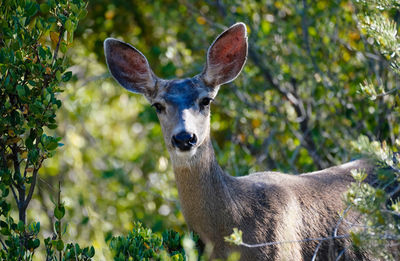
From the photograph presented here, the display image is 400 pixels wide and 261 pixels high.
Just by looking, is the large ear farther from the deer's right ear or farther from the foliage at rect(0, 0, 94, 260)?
the foliage at rect(0, 0, 94, 260)

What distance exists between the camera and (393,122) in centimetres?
664

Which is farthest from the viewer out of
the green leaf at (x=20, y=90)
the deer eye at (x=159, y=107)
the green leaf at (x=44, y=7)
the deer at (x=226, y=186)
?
the deer eye at (x=159, y=107)

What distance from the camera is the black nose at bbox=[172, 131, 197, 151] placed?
4.36m

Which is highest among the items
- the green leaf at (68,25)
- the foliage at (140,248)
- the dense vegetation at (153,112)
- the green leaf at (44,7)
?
the green leaf at (44,7)

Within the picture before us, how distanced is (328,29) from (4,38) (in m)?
4.04

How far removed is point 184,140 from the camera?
4.36 meters

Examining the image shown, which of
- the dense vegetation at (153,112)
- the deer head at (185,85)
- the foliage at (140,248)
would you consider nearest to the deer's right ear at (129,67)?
the deer head at (185,85)

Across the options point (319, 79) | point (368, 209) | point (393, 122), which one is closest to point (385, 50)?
point (368, 209)

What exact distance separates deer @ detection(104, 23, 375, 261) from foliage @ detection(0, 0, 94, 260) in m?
0.88

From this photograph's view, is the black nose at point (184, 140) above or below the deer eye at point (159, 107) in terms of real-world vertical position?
above

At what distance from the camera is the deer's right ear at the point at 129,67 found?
5297mm

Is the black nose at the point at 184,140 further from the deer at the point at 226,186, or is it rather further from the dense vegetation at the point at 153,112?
the dense vegetation at the point at 153,112

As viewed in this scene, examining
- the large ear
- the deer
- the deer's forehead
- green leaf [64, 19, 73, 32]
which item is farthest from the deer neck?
green leaf [64, 19, 73, 32]

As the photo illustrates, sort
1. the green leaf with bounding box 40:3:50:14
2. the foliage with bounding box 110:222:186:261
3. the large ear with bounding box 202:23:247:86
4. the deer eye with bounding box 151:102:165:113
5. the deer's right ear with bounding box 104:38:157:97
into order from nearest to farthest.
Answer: the foliage with bounding box 110:222:186:261, the green leaf with bounding box 40:3:50:14, the deer eye with bounding box 151:102:165:113, the large ear with bounding box 202:23:247:86, the deer's right ear with bounding box 104:38:157:97
